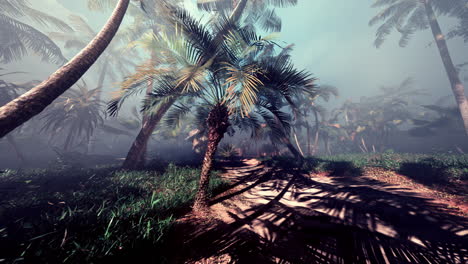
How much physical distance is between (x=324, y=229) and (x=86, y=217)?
5.48m

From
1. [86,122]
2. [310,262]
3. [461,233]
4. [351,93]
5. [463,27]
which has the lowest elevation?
[310,262]

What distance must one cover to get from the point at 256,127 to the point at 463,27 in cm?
2696

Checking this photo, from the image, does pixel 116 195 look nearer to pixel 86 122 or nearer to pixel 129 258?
pixel 129 258

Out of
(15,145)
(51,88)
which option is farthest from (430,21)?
(15,145)

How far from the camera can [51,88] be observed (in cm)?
407

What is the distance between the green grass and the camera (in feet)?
7.72

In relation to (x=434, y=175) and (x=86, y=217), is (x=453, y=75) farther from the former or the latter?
(x=86, y=217)

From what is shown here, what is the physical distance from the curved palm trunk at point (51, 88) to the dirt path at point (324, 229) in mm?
4497

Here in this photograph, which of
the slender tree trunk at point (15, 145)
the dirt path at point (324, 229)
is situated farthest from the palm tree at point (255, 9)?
the slender tree trunk at point (15, 145)

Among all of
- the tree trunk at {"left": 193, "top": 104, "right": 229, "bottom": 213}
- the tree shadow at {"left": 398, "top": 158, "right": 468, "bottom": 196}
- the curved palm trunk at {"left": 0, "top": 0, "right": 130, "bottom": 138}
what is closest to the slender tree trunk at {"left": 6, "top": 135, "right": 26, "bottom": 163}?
the curved palm trunk at {"left": 0, "top": 0, "right": 130, "bottom": 138}

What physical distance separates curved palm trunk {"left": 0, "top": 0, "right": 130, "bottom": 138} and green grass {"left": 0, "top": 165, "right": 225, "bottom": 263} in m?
2.13

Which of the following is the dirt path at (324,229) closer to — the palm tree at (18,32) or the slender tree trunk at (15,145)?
the slender tree trunk at (15,145)

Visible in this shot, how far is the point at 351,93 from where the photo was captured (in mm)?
86188

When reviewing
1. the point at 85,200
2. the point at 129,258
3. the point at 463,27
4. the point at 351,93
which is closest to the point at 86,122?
the point at 85,200
